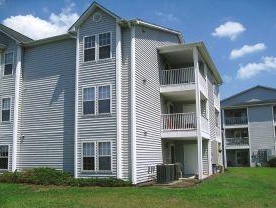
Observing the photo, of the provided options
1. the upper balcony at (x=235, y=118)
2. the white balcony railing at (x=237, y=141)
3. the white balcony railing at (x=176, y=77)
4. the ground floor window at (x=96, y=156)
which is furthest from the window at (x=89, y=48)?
the upper balcony at (x=235, y=118)

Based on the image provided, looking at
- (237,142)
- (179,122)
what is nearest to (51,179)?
(179,122)

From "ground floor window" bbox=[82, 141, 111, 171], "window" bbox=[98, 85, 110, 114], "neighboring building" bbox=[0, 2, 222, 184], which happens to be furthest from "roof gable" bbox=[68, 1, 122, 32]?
"ground floor window" bbox=[82, 141, 111, 171]

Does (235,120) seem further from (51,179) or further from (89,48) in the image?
(51,179)

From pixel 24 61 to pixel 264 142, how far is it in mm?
38716

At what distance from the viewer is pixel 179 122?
2583 centimetres

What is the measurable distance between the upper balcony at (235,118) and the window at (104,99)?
126 feet

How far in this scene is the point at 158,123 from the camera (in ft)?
81.1

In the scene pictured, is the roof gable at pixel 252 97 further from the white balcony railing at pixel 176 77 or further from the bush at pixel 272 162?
the white balcony railing at pixel 176 77

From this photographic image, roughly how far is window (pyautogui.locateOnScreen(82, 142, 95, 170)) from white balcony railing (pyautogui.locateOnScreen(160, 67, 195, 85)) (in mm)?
7309

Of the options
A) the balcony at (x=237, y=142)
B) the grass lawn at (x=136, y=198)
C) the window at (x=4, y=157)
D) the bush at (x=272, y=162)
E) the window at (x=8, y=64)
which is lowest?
the grass lawn at (x=136, y=198)

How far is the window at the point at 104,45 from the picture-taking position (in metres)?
21.9

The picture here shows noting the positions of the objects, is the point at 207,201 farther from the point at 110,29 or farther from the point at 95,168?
the point at 110,29

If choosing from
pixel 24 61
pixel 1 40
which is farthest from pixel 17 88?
pixel 1 40

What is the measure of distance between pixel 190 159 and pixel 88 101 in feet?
34.7
